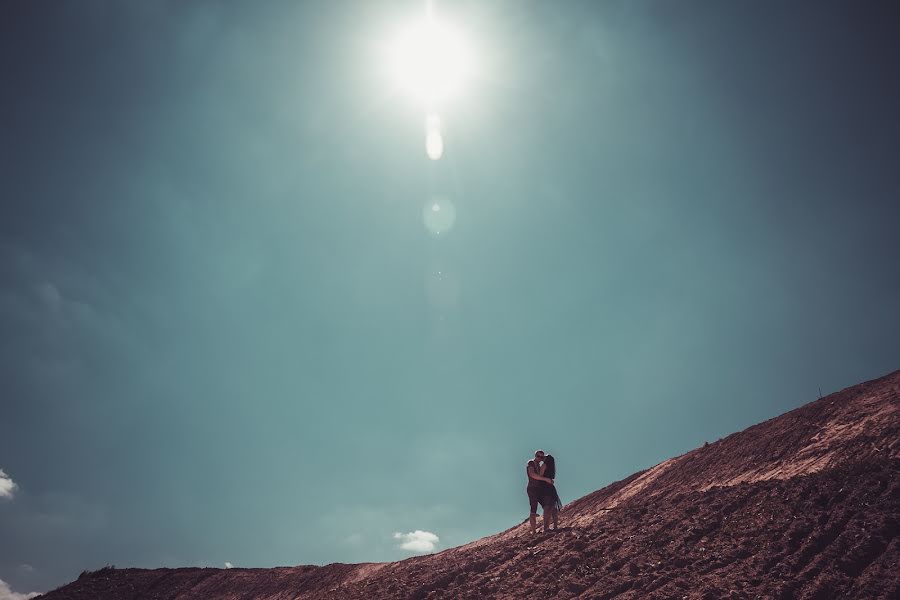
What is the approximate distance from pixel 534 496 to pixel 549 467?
0.94 metres

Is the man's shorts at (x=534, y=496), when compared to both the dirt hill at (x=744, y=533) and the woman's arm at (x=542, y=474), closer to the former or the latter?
the woman's arm at (x=542, y=474)

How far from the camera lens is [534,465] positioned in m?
13.4

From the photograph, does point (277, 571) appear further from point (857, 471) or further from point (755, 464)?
point (857, 471)

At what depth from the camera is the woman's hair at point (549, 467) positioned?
525 inches

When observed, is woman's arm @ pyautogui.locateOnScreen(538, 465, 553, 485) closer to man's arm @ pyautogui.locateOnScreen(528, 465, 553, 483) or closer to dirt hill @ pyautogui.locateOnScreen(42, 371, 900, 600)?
man's arm @ pyautogui.locateOnScreen(528, 465, 553, 483)

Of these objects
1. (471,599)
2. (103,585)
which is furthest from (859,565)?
(103,585)

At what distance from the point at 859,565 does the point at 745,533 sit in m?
2.16

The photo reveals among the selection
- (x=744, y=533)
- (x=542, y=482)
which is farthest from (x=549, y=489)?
(x=744, y=533)

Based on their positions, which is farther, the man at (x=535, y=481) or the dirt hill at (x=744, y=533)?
the man at (x=535, y=481)

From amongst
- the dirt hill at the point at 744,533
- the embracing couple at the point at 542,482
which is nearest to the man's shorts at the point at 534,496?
the embracing couple at the point at 542,482

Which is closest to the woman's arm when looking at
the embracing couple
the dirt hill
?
the embracing couple

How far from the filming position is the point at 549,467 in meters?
13.4

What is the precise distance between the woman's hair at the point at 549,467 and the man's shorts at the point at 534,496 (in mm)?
488

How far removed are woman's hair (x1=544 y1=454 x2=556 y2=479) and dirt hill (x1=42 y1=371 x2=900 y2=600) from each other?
153 centimetres
